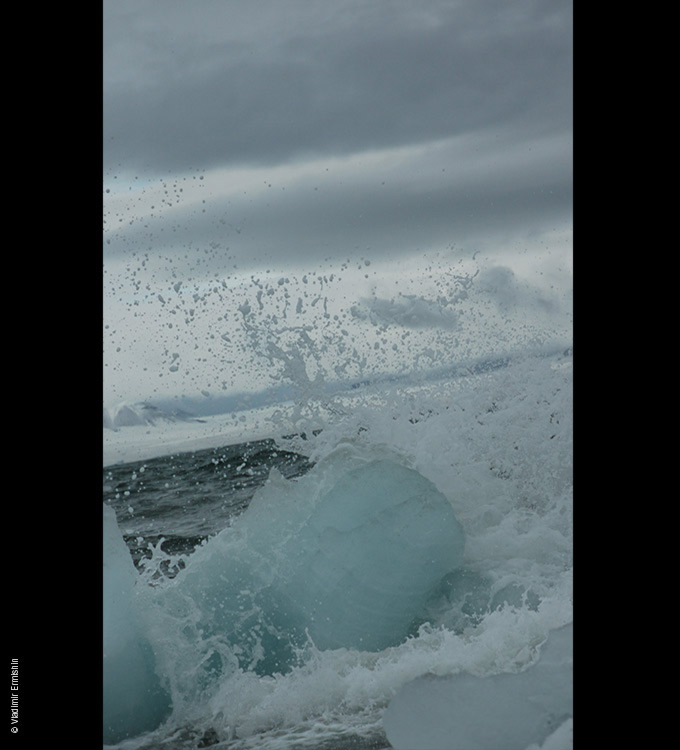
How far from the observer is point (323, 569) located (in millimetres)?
4031

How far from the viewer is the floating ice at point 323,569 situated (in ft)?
12.8

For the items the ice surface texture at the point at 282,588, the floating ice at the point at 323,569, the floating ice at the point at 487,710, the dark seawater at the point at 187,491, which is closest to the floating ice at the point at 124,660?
the ice surface texture at the point at 282,588

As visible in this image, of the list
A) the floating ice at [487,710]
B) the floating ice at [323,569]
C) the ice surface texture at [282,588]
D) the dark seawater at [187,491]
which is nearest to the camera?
the floating ice at [487,710]

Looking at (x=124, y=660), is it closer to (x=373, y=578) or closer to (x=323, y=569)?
(x=323, y=569)

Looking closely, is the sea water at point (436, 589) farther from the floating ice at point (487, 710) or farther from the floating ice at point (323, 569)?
the floating ice at point (487, 710)

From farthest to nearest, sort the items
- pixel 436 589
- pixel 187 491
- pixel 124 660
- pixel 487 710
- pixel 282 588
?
1. pixel 187 491
2. pixel 436 589
3. pixel 282 588
4. pixel 124 660
5. pixel 487 710

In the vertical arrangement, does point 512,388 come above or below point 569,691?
above

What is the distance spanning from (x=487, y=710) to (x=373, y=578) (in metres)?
1.34

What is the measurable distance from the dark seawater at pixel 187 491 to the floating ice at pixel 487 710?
3845 mm

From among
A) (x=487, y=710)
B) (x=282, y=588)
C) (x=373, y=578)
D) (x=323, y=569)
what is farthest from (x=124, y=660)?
(x=487, y=710)
